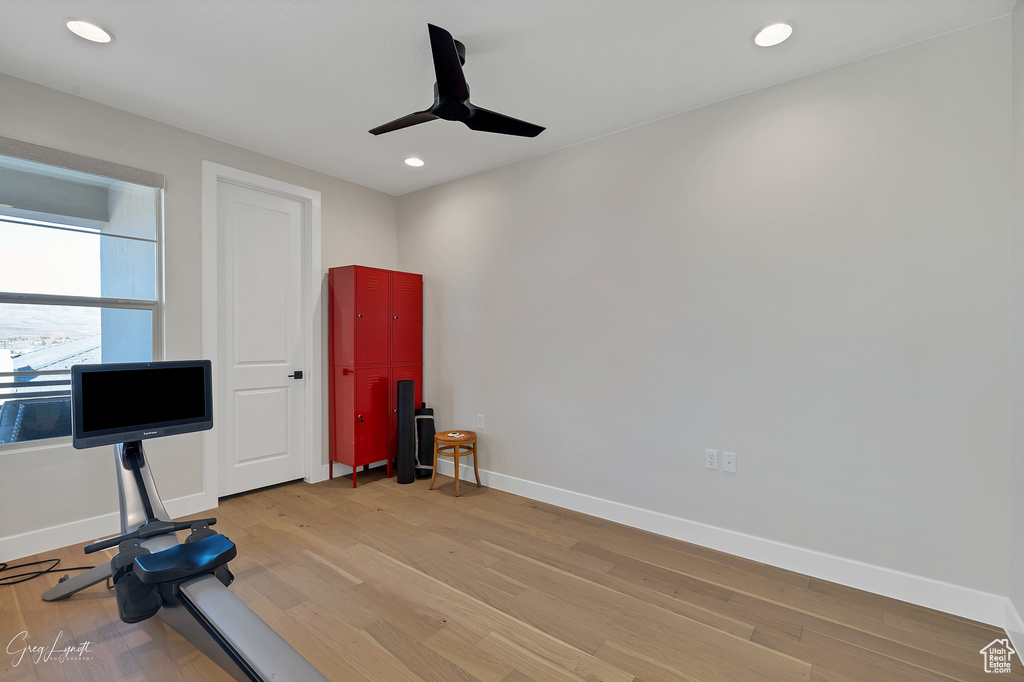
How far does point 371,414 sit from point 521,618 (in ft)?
7.52

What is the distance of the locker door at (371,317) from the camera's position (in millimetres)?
3809

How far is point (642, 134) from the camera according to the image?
9.93ft

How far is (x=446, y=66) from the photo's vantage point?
2.02 meters

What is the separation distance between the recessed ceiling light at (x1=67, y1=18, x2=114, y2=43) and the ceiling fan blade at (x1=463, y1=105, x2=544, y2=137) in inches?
67.4

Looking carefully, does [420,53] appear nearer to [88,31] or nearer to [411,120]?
[411,120]

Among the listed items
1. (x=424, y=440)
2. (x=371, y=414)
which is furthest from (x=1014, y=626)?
(x=371, y=414)

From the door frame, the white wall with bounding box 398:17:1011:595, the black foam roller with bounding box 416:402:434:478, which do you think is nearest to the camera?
the white wall with bounding box 398:17:1011:595

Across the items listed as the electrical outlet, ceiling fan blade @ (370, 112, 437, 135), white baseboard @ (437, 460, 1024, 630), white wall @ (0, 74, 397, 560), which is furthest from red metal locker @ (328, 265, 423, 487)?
the electrical outlet

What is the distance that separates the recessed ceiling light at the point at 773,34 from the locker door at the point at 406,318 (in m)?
2.99

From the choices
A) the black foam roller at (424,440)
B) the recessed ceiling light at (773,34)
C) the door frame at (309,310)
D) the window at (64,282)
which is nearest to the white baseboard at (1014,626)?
the recessed ceiling light at (773,34)

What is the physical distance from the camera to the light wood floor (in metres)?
1.72

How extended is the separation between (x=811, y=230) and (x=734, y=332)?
0.65 m

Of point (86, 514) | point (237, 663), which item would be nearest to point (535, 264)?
point (237, 663)

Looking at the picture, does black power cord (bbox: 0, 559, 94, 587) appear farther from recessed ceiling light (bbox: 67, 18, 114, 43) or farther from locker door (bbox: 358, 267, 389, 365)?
recessed ceiling light (bbox: 67, 18, 114, 43)
